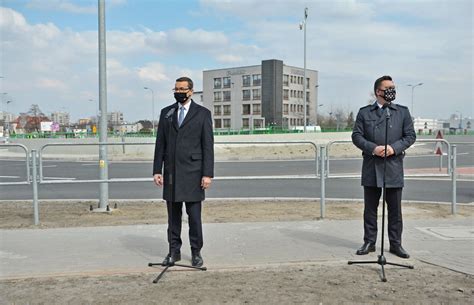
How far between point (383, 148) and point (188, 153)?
222 cm

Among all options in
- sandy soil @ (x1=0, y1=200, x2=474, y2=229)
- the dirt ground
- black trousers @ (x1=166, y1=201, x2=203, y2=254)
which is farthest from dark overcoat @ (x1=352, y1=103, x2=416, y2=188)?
sandy soil @ (x1=0, y1=200, x2=474, y2=229)

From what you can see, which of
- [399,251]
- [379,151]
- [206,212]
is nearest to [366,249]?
[399,251]

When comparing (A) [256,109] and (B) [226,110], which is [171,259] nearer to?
(A) [256,109]

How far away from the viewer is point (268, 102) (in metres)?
104

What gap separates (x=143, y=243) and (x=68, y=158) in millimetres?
21750

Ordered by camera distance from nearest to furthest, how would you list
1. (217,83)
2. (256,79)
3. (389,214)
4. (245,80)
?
1. (389,214)
2. (256,79)
3. (245,80)
4. (217,83)

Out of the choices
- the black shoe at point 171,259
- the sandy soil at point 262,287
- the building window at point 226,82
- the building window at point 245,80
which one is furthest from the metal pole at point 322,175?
the building window at point 226,82

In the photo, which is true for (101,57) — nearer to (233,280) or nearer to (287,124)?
(233,280)

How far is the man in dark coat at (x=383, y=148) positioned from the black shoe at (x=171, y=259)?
2141 millimetres

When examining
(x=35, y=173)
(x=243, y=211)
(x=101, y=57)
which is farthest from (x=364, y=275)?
(x=101, y=57)

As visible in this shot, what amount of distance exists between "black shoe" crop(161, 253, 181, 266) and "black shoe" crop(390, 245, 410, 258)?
100 inches

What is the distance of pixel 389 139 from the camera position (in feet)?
17.8

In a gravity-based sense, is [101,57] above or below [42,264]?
above

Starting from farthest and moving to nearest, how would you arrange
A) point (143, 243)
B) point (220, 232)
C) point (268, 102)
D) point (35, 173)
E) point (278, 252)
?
point (268, 102)
point (35, 173)
point (220, 232)
point (143, 243)
point (278, 252)
